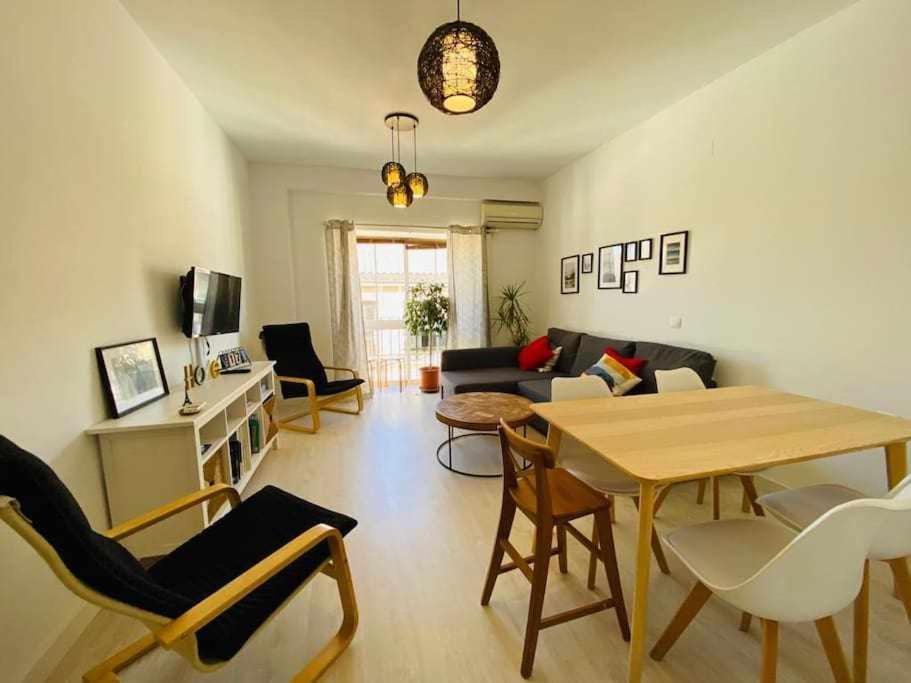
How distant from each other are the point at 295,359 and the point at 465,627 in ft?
10.4

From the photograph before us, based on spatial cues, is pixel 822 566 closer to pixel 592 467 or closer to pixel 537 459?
pixel 537 459

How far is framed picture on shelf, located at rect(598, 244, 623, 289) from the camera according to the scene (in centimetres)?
373

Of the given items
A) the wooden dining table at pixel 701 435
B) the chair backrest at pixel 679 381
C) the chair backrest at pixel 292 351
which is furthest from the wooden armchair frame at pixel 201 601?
the chair backrest at pixel 292 351

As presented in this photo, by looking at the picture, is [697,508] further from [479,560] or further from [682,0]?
[682,0]

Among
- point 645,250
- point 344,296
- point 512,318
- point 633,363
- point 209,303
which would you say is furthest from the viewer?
point 512,318

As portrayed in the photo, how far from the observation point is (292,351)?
3.99 m

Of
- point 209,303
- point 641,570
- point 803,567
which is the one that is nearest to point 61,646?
point 209,303

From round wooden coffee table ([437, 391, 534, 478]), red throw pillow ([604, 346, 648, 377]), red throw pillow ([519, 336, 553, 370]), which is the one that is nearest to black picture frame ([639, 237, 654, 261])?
red throw pillow ([604, 346, 648, 377])

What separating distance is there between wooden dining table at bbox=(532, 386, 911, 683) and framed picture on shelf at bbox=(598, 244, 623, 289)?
2120mm

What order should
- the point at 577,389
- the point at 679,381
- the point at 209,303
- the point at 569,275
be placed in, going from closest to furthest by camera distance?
the point at 577,389 → the point at 679,381 → the point at 209,303 → the point at 569,275

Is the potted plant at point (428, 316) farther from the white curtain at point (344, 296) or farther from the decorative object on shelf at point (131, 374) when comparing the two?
the decorative object on shelf at point (131, 374)

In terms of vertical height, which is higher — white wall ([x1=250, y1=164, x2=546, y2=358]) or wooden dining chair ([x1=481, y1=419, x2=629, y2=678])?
white wall ([x1=250, y1=164, x2=546, y2=358])

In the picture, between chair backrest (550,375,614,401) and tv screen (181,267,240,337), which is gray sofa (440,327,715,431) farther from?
tv screen (181,267,240,337)

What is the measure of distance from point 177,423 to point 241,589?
1.04 meters
